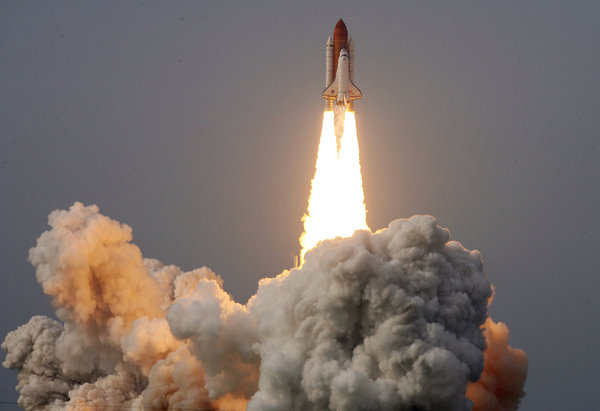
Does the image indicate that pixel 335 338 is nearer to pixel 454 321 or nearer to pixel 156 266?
pixel 454 321

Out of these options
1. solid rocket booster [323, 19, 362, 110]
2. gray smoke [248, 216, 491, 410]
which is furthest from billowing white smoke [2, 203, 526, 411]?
solid rocket booster [323, 19, 362, 110]

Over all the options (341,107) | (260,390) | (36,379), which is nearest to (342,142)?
(341,107)

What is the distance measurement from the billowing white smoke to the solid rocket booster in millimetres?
5190

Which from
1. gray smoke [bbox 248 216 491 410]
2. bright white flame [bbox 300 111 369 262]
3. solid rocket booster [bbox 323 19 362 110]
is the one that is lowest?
gray smoke [bbox 248 216 491 410]

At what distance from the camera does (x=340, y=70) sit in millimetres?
43750

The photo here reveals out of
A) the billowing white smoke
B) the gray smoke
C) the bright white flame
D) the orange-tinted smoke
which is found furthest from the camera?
the bright white flame

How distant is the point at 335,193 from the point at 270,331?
601cm

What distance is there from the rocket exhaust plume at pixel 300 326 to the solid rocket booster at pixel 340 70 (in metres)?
0.05

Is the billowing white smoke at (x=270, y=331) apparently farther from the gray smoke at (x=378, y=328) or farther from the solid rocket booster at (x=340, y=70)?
the solid rocket booster at (x=340, y=70)

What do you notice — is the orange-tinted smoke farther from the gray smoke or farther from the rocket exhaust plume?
the gray smoke

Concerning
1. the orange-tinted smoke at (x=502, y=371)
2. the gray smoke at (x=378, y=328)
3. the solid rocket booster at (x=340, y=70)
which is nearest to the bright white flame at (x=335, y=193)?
the solid rocket booster at (x=340, y=70)

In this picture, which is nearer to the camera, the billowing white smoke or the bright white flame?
the billowing white smoke

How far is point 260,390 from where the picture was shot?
39.6m

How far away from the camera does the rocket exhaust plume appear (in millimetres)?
38312
